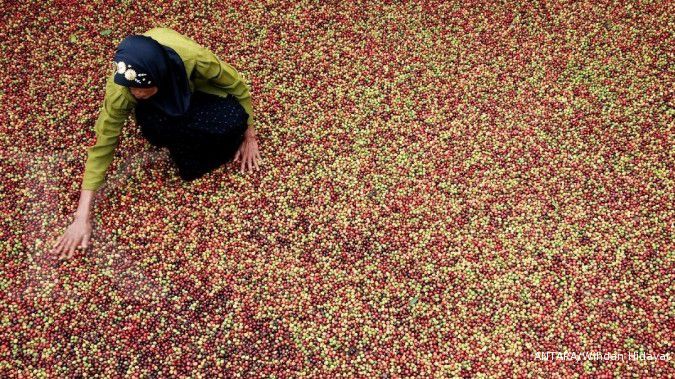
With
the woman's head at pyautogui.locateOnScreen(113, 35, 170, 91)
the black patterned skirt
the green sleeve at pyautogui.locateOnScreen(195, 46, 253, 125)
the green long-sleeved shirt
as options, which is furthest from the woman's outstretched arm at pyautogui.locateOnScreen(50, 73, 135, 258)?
the green sleeve at pyautogui.locateOnScreen(195, 46, 253, 125)

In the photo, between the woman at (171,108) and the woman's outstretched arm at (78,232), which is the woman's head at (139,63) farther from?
the woman's outstretched arm at (78,232)

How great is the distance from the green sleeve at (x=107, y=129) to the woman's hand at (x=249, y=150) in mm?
940

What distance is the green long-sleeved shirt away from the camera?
3.05 m

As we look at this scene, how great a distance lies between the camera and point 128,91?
9.90 feet

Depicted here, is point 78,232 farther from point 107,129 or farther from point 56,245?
point 107,129

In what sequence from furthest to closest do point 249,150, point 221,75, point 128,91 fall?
point 249,150 → point 221,75 → point 128,91

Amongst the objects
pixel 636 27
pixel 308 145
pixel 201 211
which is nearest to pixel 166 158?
pixel 201 211

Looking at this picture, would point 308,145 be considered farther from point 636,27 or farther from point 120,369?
point 636,27

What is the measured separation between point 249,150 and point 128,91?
109cm

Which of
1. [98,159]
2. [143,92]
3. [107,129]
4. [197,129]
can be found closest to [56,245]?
[98,159]

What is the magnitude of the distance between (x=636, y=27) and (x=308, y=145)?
10.8ft

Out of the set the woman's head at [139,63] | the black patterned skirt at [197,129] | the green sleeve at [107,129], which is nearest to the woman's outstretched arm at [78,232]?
the green sleeve at [107,129]

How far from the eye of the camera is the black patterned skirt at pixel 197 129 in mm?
3254

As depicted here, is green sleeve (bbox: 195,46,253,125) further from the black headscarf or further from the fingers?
the fingers
